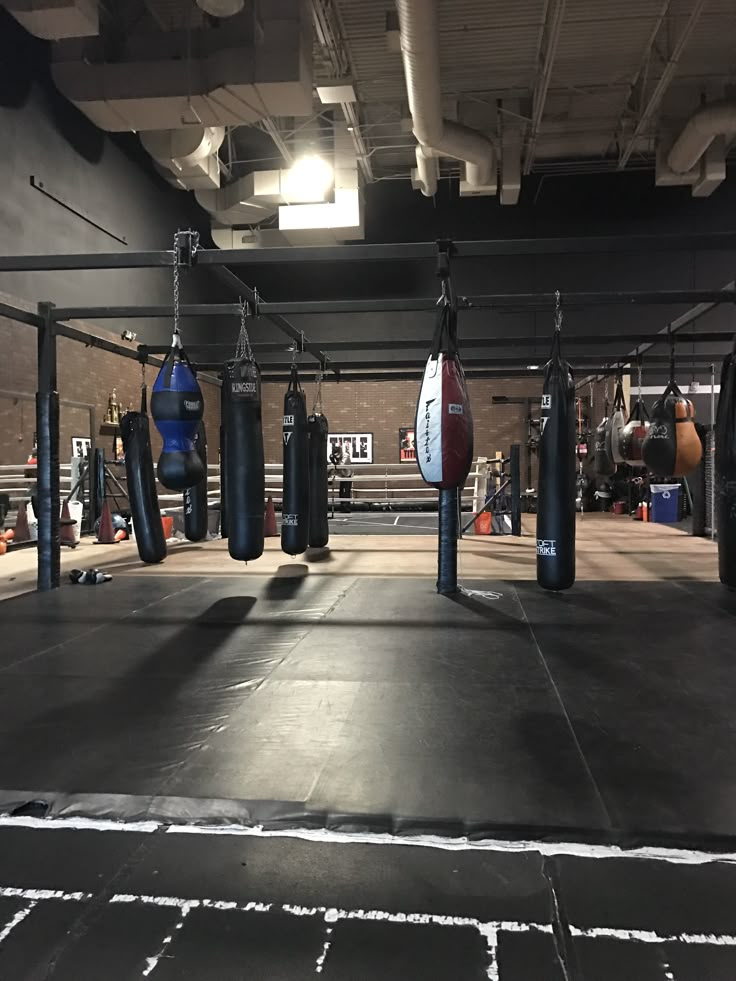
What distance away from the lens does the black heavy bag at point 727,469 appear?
16.8 feet

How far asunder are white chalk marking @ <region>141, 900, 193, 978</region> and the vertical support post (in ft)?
16.3

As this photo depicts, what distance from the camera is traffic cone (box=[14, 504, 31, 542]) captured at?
9430 mm

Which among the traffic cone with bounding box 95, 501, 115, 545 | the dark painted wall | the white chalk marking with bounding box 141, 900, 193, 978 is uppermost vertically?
the dark painted wall

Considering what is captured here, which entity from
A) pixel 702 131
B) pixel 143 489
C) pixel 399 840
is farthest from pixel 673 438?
pixel 399 840

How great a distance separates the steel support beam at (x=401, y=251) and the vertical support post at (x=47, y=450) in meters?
1.08

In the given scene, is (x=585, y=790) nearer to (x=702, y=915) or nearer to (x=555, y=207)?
(x=702, y=915)

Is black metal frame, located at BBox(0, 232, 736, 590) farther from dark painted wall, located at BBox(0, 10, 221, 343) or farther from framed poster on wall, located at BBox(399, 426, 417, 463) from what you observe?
framed poster on wall, located at BBox(399, 426, 417, 463)

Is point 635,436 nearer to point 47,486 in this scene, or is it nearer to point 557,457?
point 557,457

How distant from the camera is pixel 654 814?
6.68 feet

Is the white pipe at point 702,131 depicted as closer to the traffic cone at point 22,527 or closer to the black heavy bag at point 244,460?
the black heavy bag at point 244,460

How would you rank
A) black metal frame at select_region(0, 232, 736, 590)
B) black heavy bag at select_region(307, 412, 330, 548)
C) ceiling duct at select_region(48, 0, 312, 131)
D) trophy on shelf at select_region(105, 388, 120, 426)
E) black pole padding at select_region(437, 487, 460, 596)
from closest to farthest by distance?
black metal frame at select_region(0, 232, 736, 590) < black pole padding at select_region(437, 487, 460, 596) < ceiling duct at select_region(48, 0, 312, 131) < black heavy bag at select_region(307, 412, 330, 548) < trophy on shelf at select_region(105, 388, 120, 426)

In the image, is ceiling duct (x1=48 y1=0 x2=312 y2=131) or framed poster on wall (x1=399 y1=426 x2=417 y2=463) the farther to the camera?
framed poster on wall (x1=399 y1=426 x2=417 y2=463)

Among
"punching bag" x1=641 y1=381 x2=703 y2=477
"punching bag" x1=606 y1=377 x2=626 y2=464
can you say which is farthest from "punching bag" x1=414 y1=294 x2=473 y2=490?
"punching bag" x1=606 y1=377 x2=626 y2=464

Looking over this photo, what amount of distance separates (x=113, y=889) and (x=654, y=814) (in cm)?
153
